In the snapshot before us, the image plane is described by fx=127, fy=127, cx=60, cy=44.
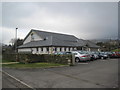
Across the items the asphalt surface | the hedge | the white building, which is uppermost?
the white building

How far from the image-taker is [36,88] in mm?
6770

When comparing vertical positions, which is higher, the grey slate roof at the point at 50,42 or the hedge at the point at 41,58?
the grey slate roof at the point at 50,42

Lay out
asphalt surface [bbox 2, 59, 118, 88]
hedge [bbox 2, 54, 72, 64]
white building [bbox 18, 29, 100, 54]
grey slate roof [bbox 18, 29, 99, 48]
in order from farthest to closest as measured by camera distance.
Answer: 1. grey slate roof [bbox 18, 29, 99, 48]
2. white building [bbox 18, 29, 100, 54]
3. hedge [bbox 2, 54, 72, 64]
4. asphalt surface [bbox 2, 59, 118, 88]

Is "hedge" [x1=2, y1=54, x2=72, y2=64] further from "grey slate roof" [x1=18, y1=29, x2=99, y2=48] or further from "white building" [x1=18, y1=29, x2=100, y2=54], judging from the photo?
"grey slate roof" [x1=18, y1=29, x2=99, y2=48]

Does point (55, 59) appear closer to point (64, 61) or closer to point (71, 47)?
point (64, 61)

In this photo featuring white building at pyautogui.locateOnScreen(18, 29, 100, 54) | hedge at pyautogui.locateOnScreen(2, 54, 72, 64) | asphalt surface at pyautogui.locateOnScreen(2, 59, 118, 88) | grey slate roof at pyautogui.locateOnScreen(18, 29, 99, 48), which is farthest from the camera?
grey slate roof at pyautogui.locateOnScreen(18, 29, 99, 48)

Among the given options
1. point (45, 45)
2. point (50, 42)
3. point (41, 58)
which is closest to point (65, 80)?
point (41, 58)

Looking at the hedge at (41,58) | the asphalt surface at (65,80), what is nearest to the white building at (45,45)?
the hedge at (41,58)

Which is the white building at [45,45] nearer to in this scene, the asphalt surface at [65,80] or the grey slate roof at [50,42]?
the grey slate roof at [50,42]

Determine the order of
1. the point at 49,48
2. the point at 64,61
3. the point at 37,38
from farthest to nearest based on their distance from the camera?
the point at 37,38 → the point at 49,48 → the point at 64,61

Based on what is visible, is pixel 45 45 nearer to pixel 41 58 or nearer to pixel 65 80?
pixel 41 58

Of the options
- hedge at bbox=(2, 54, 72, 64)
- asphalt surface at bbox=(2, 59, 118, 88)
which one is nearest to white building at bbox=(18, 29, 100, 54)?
hedge at bbox=(2, 54, 72, 64)

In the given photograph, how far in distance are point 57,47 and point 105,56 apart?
12.0 meters

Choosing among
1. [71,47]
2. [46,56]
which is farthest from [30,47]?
[46,56]
